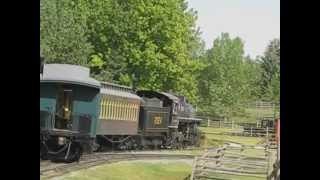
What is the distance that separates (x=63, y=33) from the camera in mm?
3041

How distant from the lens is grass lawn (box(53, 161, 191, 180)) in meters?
2.91

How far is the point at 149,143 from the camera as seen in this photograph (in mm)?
3121

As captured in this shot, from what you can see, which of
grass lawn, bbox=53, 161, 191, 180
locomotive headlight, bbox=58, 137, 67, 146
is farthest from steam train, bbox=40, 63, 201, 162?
grass lawn, bbox=53, 161, 191, 180

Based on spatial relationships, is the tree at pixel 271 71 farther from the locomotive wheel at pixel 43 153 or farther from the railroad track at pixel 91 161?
the locomotive wheel at pixel 43 153

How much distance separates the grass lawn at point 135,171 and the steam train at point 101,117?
0.14m

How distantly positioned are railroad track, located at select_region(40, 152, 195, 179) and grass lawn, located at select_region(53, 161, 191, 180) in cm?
4

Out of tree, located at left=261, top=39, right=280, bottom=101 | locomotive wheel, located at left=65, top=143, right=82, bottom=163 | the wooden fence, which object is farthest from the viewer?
locomotive wheel, located at left=65, top=143, right=82, bottom=163

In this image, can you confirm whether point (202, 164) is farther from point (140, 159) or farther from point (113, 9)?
point (113, 9)

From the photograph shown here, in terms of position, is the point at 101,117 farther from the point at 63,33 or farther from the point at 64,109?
the point at 63,33

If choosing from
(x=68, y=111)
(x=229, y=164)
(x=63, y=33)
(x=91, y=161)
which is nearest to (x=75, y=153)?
(x=91, y=161)

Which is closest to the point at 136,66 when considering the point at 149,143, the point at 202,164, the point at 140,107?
the point at 140,107

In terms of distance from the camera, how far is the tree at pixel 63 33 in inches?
113

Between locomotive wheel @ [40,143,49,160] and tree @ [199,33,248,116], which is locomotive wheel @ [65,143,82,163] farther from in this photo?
tree @ [199,33,248,116]
